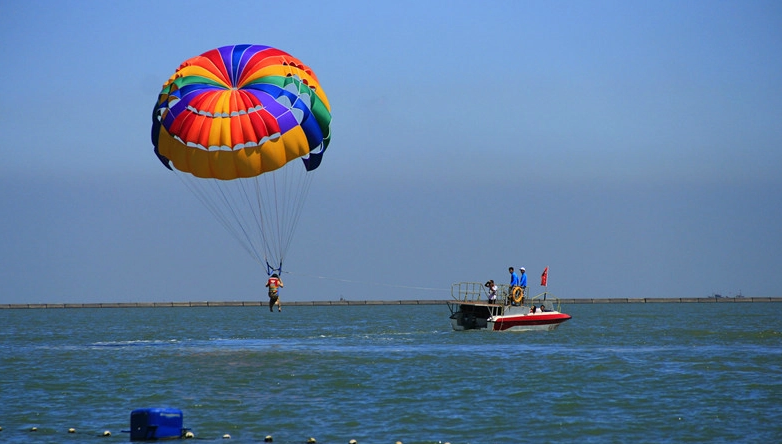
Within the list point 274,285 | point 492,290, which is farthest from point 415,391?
point 492,290

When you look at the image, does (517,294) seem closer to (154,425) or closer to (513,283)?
(513,283)

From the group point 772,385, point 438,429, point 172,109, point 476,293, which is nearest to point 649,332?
point 476,293

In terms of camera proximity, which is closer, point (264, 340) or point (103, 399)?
point (103, 399)

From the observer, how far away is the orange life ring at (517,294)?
4170 centimetres

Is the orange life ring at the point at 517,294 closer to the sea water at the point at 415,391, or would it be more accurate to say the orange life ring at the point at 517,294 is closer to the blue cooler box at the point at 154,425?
the sea water at the point at 415,391

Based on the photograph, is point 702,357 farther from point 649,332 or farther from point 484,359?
point 649,332

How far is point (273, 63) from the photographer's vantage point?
30.1m

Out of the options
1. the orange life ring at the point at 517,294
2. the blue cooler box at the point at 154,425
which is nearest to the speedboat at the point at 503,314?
the orange life ring at the point at 517,294

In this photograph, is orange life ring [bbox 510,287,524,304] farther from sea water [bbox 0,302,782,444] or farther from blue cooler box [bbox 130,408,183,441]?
blue cooler box [bbox 130,408,183,441]

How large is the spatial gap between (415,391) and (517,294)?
60.5ft

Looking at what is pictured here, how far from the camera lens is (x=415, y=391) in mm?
24359

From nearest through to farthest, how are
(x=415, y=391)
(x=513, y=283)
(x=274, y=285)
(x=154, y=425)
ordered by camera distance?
1. (x=154, y=425)
2. (x=415, y=391)
3. (x=274, y=285)
4. (x=513, y=283)

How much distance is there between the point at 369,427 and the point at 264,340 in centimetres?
2695

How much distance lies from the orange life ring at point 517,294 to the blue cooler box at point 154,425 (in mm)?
25609
